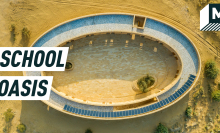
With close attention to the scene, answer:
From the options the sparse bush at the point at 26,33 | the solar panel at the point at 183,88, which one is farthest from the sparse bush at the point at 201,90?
the sparse bush at the point at 26,33

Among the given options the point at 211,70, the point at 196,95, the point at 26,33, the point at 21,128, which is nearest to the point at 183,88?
the point at 196,95

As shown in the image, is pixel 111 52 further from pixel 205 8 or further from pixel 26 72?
pixel 205 8

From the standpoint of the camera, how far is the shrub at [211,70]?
24984 mm

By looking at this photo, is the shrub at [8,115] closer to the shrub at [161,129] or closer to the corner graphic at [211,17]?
the shrub at [161,129]

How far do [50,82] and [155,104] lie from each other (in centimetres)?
1789

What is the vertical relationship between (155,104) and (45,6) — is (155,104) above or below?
below

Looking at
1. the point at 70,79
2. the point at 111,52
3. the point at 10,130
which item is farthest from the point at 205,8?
the point at 10,130

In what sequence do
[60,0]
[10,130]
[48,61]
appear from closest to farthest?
Answer: [48,61] → [60,0] → [10,130]

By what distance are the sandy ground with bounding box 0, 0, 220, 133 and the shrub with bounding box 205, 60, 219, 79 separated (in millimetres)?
1080

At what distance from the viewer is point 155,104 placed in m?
24.0

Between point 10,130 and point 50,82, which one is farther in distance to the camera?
point 10,130

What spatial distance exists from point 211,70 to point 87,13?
2388 centimetres

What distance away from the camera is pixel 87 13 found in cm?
2473

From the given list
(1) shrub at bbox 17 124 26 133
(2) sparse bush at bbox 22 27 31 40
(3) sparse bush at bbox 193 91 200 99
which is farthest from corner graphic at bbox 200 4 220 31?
(1) shrub at bbox 17 124 26 133
